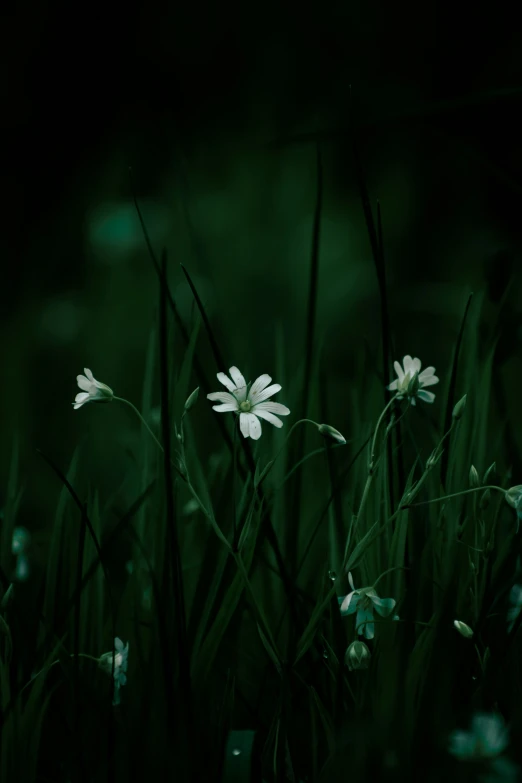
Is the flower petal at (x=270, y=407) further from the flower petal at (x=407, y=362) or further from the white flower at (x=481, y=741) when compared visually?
the white flower at (x=481, y=741)

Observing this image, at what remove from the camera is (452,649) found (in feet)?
2.22

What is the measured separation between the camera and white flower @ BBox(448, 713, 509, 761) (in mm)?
520

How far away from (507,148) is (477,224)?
224mm

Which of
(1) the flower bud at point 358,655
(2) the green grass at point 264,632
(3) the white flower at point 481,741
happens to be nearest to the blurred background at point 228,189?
(2) the green grass at point 264,632

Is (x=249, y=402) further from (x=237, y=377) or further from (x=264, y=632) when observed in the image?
(x=264, y=632)

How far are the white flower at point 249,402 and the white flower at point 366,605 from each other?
0.52 ft

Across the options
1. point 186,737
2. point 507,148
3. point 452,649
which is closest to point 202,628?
point 186,737

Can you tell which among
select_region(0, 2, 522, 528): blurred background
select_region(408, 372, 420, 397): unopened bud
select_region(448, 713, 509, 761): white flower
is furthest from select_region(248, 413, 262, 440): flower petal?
select_region(0, 2, 522, 528): blurred background

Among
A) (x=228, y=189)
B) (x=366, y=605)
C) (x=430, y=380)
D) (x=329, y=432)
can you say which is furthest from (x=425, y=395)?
(x=228, y=189)

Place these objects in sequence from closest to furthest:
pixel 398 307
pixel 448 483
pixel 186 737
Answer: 1. pixel 186 737
2. pixel 448 483
3. pixel 398 307

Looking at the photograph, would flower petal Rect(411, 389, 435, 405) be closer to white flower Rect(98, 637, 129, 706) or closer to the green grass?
the green grass

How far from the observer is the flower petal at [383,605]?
677 millimetres

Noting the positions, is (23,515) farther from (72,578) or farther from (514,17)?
(514,17)

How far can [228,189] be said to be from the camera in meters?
2.29
